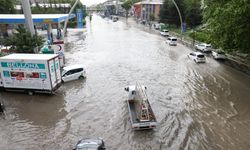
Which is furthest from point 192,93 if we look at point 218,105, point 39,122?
point 39,122

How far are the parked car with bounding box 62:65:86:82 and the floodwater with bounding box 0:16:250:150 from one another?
0.71m

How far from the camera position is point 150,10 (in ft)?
293

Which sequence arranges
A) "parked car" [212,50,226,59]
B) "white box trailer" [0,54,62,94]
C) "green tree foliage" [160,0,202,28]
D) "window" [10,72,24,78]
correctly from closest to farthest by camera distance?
"white box trailer" [0,54,62,94]
"window" [10,72,24,78]
"parked car" [212,50,226,59]
"green tree foliage" [160,0,202,28]

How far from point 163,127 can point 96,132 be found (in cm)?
448

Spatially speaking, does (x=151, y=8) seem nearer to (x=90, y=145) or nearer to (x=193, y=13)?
(x=193, y=13)

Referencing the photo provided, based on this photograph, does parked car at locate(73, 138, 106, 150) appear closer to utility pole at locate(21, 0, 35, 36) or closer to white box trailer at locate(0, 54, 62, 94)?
white box trailer at locate(0, 54, 62, 94)

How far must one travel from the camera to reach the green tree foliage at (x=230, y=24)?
20.4 m

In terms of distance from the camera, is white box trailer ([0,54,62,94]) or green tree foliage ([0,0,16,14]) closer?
white box trailer ([0,54,62,94])

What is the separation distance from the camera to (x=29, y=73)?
1886cm

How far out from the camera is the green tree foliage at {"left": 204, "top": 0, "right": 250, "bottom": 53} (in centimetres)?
2036

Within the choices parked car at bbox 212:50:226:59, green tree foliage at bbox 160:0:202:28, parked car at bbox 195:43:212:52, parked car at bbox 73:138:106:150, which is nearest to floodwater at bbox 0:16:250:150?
parked car at bbox 73:138:106:150

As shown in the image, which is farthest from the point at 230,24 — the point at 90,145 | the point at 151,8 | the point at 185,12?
the point at 151,8

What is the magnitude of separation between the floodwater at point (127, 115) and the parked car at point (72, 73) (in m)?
0.71

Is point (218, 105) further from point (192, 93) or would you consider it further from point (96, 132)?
point (96, 132)
